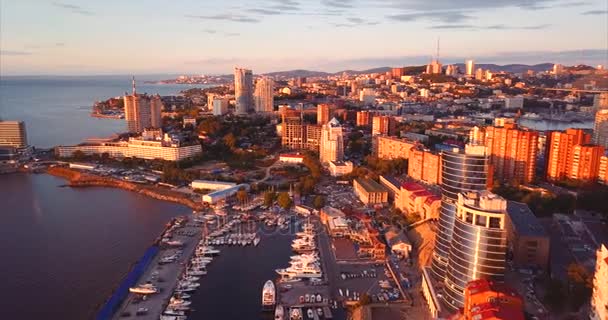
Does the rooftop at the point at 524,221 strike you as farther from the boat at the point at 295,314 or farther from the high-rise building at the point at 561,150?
the high-rise building at the point at 561,150

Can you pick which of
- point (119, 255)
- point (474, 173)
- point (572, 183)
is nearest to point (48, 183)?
point (119, 255)

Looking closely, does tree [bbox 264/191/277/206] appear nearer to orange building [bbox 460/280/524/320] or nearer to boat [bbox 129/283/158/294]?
boat [bbox 129/283/158/294]

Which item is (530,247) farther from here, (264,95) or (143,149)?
(264,95)

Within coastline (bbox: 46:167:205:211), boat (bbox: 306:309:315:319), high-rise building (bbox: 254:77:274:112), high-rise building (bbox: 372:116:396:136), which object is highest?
high-rise building (bbox: 254:77:274:112)

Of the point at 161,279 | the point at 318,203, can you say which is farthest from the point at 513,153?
the point at 161,279

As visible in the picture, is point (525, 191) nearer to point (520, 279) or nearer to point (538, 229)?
point (538, 229)

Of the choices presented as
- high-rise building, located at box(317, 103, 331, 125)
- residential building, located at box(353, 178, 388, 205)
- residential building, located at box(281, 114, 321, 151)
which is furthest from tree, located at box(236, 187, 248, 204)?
high-rise building, located at box(317, 103, 331, 125)
